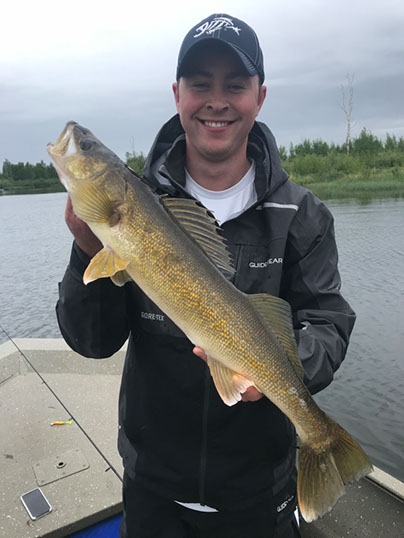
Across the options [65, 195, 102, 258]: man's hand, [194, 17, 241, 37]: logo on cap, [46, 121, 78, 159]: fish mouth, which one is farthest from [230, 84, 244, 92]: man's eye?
[65, 195, 102, 258]: man's hand

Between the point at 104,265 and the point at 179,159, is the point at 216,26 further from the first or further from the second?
the point at 104,265

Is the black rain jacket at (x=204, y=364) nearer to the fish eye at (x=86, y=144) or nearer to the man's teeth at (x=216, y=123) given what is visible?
the man's teeth at (x=216, y=123)

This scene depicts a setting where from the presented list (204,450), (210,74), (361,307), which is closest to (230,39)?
(210,74)

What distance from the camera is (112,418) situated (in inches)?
164

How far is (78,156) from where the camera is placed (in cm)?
204

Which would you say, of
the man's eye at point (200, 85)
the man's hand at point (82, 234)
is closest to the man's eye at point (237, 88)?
the man's eye at point (200, 85)

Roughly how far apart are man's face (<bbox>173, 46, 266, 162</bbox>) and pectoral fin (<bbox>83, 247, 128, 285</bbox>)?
0.77 metres

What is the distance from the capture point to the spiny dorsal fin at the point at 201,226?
81.9 inches

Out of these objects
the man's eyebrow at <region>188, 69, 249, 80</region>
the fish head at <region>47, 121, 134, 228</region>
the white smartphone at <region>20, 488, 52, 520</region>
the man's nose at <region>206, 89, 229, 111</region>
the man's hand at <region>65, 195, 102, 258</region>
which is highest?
the man's eyebrow at <region>188, 69, 249, 80</region>

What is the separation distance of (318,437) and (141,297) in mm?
1019

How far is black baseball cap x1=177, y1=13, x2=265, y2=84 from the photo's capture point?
92.2 inches

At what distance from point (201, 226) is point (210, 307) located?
37 centimetres

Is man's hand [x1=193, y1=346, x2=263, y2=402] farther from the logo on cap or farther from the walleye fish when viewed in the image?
the logo on cap

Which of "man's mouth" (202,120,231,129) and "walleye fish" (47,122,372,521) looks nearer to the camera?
"walleye fish" (47,122,372,521)
